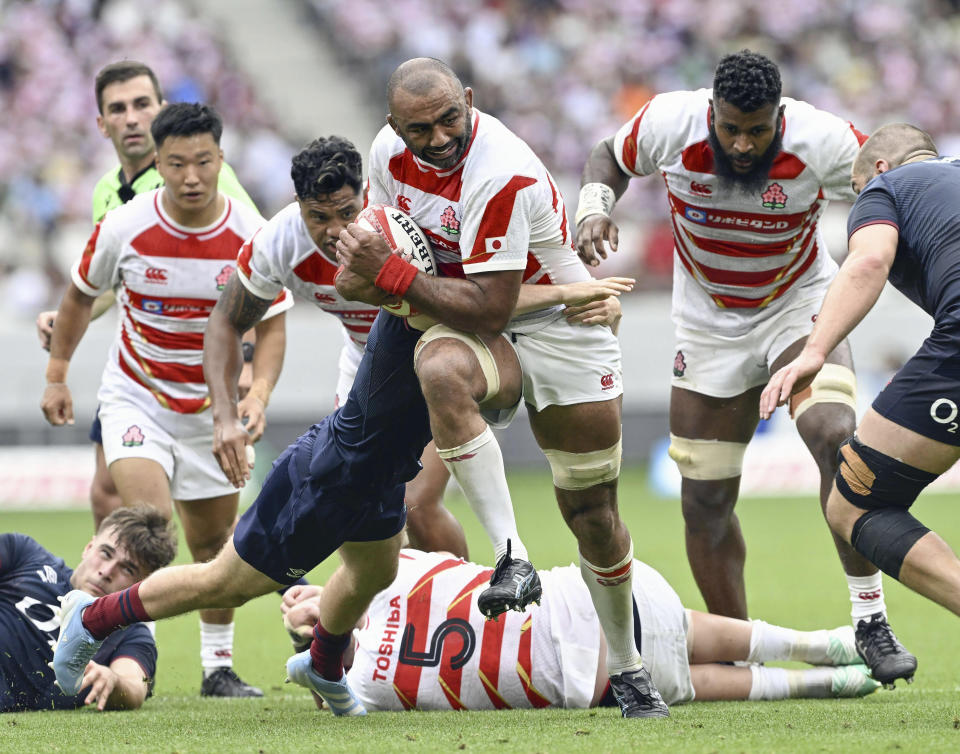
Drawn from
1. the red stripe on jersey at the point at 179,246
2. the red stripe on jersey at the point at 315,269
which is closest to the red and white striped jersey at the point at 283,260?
the red stripe on jersey at the point at 315,269

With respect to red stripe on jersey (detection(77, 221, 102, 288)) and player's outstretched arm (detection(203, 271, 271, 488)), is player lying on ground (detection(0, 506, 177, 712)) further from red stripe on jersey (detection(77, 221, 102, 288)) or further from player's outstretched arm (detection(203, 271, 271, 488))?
red stripe on jersey (detection(77, 221, 102, 288))

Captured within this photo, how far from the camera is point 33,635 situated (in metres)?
5.81

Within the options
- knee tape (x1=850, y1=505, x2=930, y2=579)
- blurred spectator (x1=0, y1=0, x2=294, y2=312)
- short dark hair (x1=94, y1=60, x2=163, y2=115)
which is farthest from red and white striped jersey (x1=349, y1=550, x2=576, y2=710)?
blurred spectator (x1=0, y1=0, x2=294, y2=312)

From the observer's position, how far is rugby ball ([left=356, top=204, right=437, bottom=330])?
507cm

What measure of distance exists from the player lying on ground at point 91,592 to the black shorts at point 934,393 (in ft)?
10.5

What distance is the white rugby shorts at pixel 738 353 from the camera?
21.9 ft

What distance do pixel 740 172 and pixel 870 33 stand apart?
56.2ft

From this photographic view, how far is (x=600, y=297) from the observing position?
521 cm

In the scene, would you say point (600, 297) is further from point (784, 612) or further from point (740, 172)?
point (784, 612)

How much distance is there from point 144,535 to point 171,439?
1.45 metres

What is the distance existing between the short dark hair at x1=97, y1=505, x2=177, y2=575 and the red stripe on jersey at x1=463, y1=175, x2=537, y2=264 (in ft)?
6.92

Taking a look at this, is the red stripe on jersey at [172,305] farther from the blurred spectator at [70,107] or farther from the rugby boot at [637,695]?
the blurred spectator at [70,107]

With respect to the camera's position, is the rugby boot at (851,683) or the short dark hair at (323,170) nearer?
the rugby boot at (851,683)

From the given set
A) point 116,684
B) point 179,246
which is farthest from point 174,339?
point 116,684
